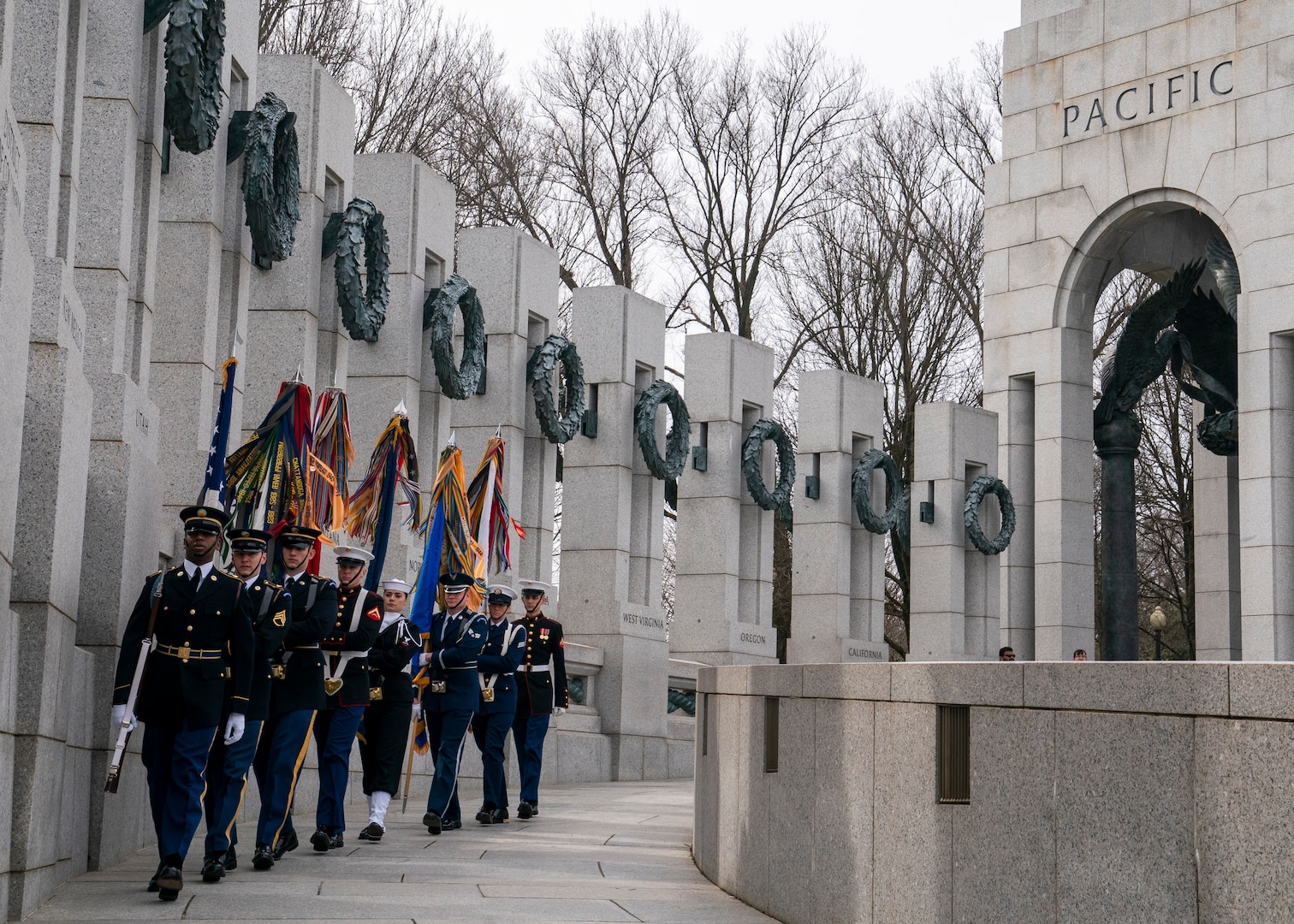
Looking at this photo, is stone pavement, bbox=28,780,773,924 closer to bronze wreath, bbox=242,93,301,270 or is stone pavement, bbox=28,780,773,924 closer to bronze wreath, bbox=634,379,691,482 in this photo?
bronze wreath, bbox=242,93,301,270

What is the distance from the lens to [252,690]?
29.9 feet

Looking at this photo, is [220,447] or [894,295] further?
[894,295]

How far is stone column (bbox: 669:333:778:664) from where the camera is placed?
23.6 m

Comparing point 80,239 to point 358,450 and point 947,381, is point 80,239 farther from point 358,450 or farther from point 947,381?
point 947,381

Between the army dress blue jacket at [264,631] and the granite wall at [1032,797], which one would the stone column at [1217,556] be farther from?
the army dress blue jacket at [264,631]

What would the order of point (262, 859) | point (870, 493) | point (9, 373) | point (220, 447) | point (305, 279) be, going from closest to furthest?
point (9, 373) → point (262, 859) → point (220, 447) → point (305, 279) → point (870, 493)

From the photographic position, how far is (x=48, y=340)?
786 centimetres

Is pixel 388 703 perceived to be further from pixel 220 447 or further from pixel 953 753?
pixel 953 753

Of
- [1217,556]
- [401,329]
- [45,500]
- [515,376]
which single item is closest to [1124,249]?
[1217,556]

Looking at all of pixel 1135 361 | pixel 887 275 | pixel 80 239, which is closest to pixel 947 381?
pixel 887 275

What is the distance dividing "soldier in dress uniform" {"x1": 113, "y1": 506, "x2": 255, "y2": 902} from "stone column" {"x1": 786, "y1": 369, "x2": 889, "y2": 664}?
16958 mm

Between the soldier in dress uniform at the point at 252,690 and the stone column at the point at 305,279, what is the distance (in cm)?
610

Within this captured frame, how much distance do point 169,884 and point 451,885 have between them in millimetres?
1668

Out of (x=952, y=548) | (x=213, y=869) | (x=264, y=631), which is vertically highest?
(x=952, y=548)
